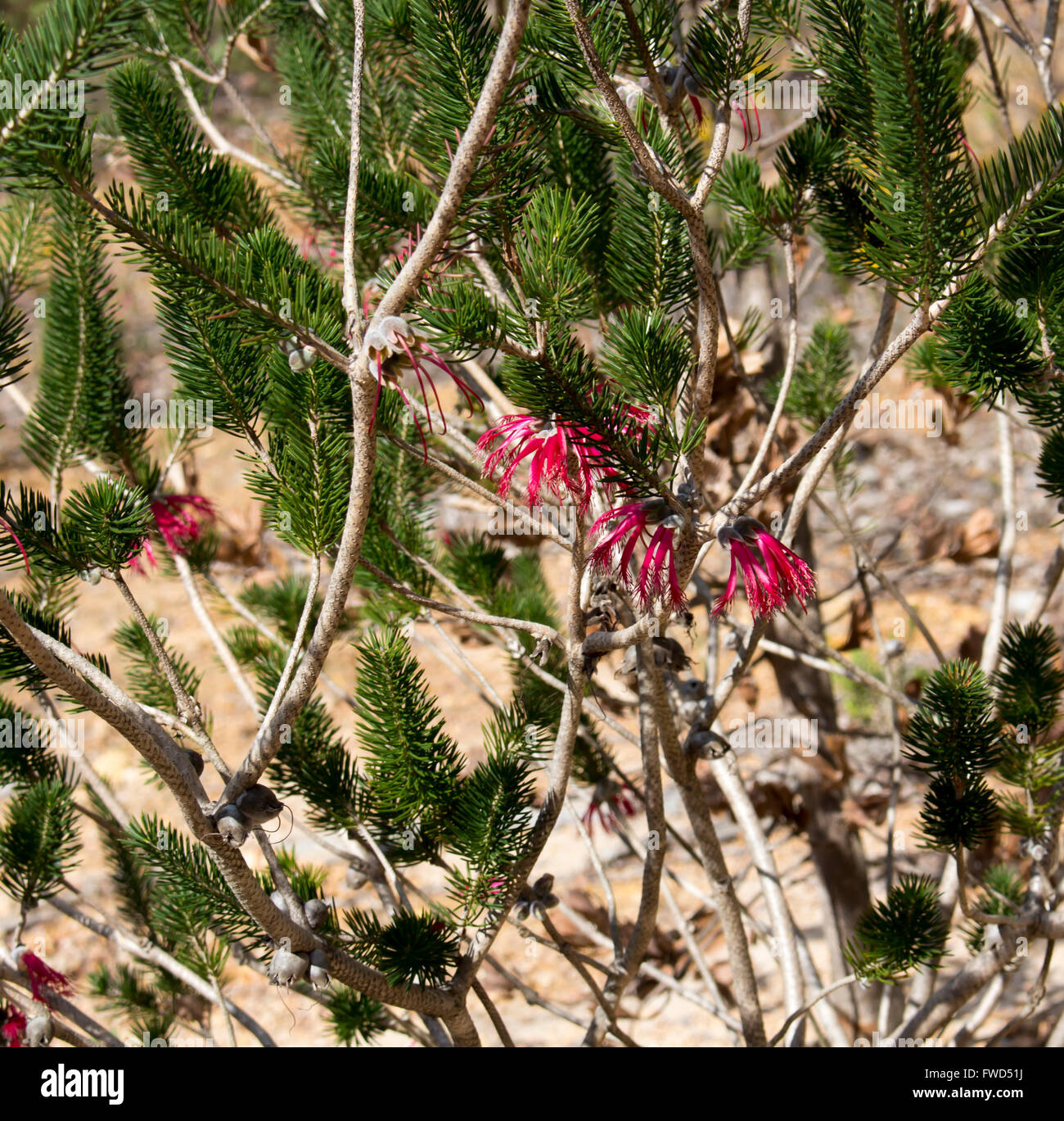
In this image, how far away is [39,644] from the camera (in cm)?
81

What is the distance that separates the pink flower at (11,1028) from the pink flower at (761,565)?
1198 millimetres

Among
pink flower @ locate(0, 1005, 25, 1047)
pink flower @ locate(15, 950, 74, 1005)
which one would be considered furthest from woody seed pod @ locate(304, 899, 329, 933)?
pink flower @ locate(0, 1005, 25, 1047)

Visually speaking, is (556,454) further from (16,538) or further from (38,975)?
(38,975)

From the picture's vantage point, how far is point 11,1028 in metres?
1.40

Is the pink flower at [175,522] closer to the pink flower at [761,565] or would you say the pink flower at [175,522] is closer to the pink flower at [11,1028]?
the pink flower at [11,1028]

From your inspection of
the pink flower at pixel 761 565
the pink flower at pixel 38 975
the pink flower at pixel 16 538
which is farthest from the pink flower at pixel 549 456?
the pink flower at pixel 38 975

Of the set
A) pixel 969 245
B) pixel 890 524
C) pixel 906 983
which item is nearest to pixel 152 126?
pixel 969 245

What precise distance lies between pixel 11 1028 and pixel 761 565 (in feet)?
4.19

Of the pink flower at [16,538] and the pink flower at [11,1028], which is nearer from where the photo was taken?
the pink flower at [16,538]

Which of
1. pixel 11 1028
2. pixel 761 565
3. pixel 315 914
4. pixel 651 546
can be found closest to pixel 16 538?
pixel 315 914

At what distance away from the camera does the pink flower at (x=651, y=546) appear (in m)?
0.89

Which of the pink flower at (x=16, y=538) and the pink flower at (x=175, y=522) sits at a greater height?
the pink flower at (x=175, y=522)

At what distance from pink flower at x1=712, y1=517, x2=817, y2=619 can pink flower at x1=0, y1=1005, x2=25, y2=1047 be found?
1198mm

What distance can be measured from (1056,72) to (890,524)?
2.88 m
